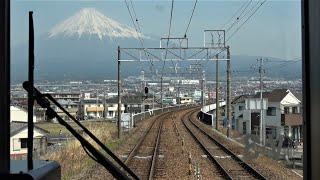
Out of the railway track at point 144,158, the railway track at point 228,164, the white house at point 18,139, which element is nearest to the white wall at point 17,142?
the white house at point 18,139

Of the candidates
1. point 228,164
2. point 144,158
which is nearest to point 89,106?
point 228,164

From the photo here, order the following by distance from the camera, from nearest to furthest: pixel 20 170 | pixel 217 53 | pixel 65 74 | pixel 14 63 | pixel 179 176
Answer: pixel 20 170 → pixel 14 63 → pixel 65 74 → pixel 179 176 → pixel 217 53

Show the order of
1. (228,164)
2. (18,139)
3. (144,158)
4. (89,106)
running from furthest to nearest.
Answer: (144,158) < (228,164) < (89,106) < (18,139)

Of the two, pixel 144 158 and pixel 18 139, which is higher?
pixel 18 139

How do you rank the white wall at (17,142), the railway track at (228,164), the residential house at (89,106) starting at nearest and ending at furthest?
1. the white wall at (17,142)
2. the residential house at (89,106)
3. the railway track at (228,164)

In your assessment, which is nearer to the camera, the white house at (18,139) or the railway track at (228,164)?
the white house at (18,139)

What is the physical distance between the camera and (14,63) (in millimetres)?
1987

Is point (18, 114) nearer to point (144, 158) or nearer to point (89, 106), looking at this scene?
point (89, 106)

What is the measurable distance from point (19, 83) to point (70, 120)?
26 centimetres

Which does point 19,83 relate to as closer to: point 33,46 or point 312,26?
point 33,46

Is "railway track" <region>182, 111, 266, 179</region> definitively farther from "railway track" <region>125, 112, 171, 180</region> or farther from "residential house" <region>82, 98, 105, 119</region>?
"residential house" <region>82, 98, 105, 119</region>

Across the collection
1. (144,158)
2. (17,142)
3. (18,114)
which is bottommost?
(144,158)

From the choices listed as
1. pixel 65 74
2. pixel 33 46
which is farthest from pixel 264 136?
pixel 33 46

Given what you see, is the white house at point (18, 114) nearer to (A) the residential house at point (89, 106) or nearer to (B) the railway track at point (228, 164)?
(A) the residential house at point (89, 106)
